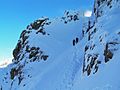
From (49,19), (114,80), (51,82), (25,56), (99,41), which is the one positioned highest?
(49,19)

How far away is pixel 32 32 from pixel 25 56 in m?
6.69

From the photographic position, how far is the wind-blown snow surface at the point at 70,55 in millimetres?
24859

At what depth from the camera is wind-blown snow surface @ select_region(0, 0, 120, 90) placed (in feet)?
81.6

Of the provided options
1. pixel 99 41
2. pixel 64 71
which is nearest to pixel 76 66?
pixel 64 71

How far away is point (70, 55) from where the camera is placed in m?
40.1

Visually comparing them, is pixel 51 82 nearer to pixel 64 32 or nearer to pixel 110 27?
pixel 110 27

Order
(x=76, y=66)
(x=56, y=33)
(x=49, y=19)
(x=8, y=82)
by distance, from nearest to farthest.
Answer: (x=76, y=66) → (x=8, y=82) → (x=56, y=33) → (x=49, y=19)

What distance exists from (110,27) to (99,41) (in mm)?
1882

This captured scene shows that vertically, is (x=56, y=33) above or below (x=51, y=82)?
above

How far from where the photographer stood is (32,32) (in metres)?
55.5

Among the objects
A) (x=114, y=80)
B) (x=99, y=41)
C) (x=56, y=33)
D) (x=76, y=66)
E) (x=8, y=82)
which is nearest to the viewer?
(x=114, y=80)

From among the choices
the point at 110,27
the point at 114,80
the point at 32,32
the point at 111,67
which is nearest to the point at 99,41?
the point at 110,27

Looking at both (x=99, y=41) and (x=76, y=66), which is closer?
(x=99, y=41)

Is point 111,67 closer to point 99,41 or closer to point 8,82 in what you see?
point 99,41
